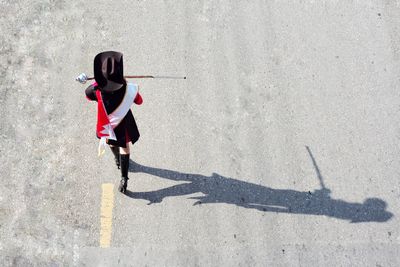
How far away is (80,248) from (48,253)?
1.06 ft

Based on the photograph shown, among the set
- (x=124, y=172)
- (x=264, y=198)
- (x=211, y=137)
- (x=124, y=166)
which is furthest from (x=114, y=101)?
(x=264, y=198)

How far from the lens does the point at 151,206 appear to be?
5.69 meters

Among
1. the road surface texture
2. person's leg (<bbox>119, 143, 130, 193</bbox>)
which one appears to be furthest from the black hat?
the road surface texture

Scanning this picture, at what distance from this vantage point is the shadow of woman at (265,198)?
5691 millimetres

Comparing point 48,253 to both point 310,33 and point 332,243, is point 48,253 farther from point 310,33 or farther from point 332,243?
point 310,33

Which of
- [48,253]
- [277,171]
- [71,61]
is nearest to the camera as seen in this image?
[48,253]

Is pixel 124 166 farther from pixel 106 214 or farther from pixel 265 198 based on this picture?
pixel 265 198

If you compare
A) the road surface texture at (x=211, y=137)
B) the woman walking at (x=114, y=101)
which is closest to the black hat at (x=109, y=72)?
the woman walking at (x=114, y=101)

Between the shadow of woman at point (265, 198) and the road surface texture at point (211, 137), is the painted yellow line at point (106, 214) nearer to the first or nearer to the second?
the road surface texture at point (211, 137)

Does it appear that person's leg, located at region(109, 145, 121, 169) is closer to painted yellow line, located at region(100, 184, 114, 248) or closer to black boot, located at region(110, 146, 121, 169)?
black boot, located at region(110, 146, 121, 169)

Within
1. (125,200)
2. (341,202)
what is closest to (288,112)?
(341,202)

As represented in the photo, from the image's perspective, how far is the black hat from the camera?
4555 millimetres

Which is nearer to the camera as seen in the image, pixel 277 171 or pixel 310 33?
pixel 277 171

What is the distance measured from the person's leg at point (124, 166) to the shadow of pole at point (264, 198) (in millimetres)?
120
